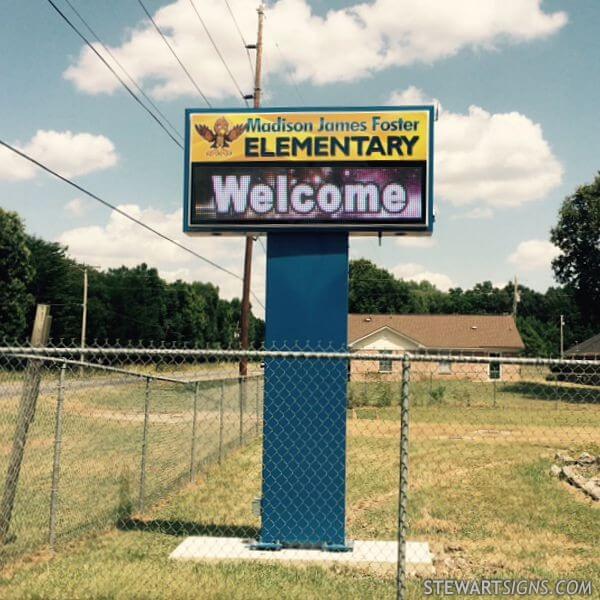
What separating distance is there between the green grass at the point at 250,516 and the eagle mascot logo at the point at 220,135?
185 inches

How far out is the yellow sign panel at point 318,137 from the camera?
7785 mm

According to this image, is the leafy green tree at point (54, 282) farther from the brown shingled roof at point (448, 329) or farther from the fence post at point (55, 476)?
the fence post at point (55, 476)

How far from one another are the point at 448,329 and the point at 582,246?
16563mm

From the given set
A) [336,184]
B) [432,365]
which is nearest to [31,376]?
[336,184]

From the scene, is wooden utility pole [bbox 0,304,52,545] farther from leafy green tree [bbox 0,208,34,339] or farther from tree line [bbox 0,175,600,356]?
leafy green tree [bbox 0,208,34,339]

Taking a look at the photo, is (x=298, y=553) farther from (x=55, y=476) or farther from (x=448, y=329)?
(x=448, y=329)

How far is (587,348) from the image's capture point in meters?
48.0

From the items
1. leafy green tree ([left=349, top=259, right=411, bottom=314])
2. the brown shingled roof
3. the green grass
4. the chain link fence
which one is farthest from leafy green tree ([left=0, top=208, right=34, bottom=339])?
leafy green tree ([left=349, top=259, right=411, bottom=314])

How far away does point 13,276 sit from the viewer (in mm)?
50188

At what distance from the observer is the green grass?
6.41 meters

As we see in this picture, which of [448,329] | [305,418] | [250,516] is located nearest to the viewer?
[305,418]

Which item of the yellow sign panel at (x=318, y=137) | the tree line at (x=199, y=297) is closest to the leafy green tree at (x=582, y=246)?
the tree line at (x=199, y=297)

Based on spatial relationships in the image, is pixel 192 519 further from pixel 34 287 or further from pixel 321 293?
pixel 34 287

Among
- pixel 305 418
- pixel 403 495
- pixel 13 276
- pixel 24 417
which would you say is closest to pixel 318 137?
pixel 305 418
